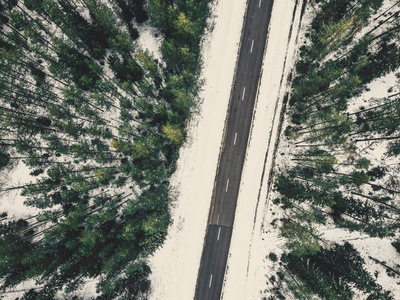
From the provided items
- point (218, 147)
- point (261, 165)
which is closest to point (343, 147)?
point (261, 165)

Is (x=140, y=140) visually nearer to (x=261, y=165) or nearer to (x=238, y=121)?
(x=238, y=121)

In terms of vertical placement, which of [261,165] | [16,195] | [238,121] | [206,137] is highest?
[238,121]

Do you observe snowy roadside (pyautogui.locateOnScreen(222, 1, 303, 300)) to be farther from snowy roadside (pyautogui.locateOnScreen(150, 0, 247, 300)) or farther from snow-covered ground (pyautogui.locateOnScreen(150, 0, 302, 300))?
snowy roadside (pyautogui.locateOnScreen(150, 0, 247, 300))

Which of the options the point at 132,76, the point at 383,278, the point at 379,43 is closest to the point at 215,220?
the point at 132,76

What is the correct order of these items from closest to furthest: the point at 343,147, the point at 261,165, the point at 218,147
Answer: the point at 343,147 < the point at 261,165 < the point at 218,147

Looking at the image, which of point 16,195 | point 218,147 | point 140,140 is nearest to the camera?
point 140,140

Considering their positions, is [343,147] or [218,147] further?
[218,147]
